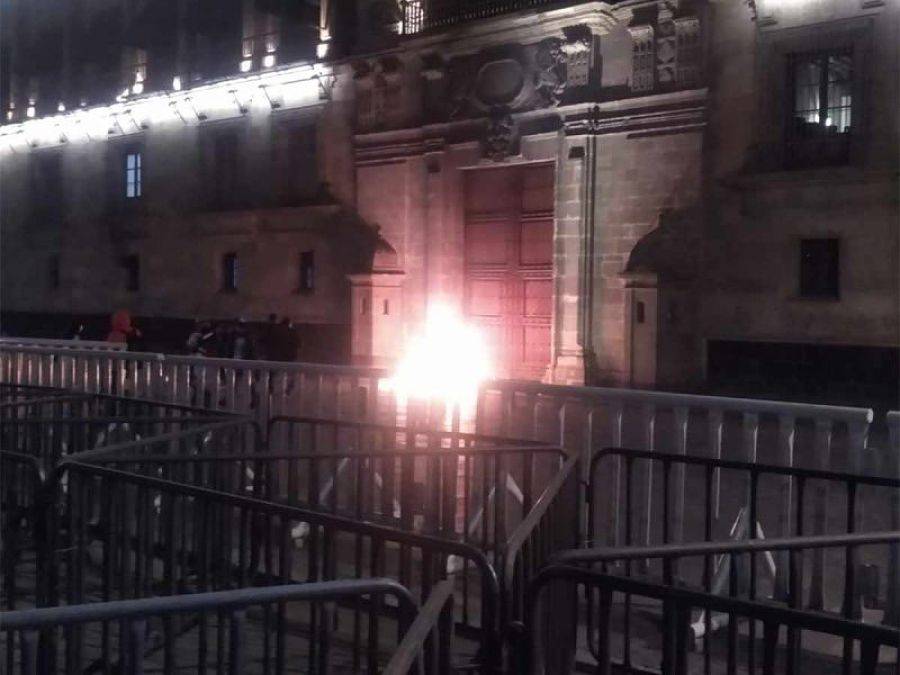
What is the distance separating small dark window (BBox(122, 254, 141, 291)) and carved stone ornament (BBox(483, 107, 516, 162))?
1455 cm

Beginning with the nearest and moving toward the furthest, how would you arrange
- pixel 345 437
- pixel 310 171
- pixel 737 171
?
pixel 345 437
pixel 737 171
pixel 310 171

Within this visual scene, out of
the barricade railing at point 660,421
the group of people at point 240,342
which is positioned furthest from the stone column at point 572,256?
the barricade railing at point 660,421

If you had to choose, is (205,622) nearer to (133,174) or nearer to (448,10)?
(448,10)

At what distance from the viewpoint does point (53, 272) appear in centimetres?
3425

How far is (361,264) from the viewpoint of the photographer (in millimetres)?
24141

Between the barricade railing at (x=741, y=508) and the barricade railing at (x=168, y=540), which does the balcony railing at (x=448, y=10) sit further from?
the barricade railing at (x=168, y=540)

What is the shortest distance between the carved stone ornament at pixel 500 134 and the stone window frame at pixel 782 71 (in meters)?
5.49

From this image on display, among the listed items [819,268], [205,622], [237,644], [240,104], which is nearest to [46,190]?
[240,104]

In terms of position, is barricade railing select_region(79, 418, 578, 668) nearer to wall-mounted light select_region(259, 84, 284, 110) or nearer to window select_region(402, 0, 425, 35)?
window select_region(402, 0, 425, 35)

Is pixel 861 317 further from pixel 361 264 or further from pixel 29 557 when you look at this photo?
pixel 29 557

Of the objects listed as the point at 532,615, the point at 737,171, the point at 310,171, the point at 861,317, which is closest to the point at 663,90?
the point at 737,171

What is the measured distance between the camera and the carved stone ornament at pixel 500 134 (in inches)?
835

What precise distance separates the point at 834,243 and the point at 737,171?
7.16 ft

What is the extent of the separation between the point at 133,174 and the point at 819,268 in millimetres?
22104
